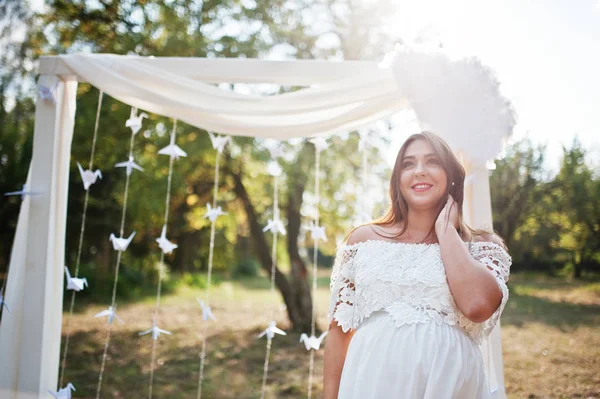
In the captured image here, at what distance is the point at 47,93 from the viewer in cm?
266

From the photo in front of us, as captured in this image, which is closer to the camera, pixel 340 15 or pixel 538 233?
pixel 340 15

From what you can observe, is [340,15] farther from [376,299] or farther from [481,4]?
[376,299]

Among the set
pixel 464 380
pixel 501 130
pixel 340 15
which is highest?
pixel 340 15

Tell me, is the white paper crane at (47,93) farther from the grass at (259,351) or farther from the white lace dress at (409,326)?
the grass at (259,351)

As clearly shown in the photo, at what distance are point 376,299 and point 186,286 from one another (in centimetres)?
1174

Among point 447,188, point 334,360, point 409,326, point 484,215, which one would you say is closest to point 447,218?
point 447,188

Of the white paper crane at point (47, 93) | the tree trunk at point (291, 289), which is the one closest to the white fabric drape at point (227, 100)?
the white paper crane at point (47, 93)

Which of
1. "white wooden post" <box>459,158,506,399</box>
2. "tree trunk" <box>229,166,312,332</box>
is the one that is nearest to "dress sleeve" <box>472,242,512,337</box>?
"white wooden post" <box>459,158,506,399</box>

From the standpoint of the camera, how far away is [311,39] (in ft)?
17.3

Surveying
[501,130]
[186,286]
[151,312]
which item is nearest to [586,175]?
[501,130]

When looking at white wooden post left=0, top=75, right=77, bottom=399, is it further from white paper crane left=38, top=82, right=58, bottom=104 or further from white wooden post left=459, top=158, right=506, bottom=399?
white wooden post left=459, top=158, right=506, bottom=399

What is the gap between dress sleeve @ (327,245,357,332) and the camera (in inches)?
67.4

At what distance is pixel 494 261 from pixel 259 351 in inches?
184

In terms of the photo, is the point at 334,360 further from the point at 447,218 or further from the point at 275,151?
the point at 275,151
